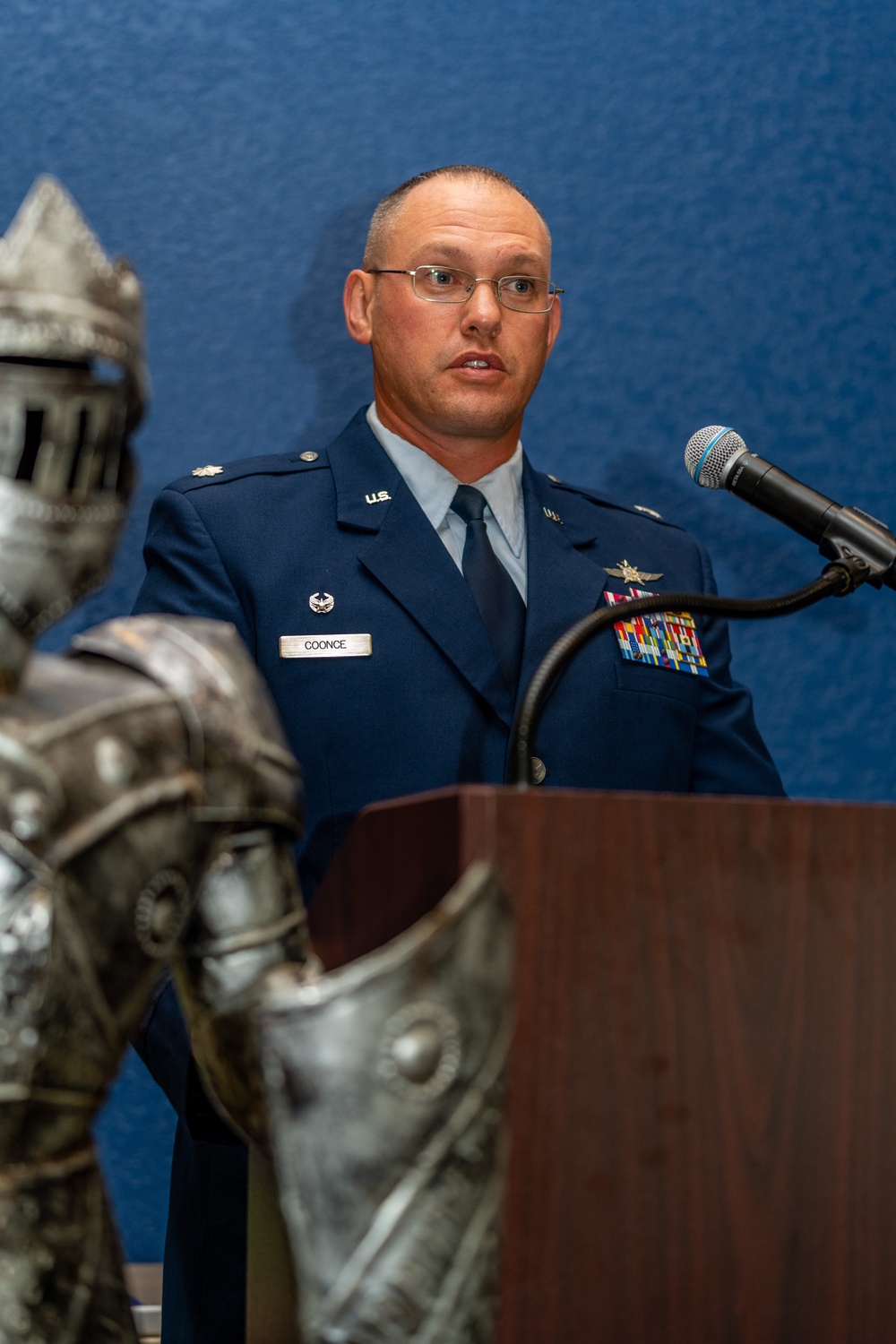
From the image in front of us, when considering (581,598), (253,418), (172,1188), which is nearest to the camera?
(172,1188)

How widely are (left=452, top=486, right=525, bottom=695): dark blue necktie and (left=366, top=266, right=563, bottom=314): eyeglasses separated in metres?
0.22

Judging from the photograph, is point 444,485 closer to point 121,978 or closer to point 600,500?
point 600,500

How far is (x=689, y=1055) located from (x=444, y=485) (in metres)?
0.90

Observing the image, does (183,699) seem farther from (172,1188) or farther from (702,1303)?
(172,1188)

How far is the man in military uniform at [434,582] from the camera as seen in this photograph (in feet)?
4.45

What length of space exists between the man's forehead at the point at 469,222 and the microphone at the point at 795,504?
1.36ft

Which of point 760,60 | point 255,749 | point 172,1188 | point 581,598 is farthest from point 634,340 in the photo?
point 255,749

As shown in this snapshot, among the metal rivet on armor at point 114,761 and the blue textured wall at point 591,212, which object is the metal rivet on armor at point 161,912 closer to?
the metal rivet on armor at point 114,761

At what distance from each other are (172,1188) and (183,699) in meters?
0.71

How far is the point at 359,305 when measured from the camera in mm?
1764

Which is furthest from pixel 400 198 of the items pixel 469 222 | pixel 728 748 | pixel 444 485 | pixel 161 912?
pixel 161 912

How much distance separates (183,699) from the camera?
73cm

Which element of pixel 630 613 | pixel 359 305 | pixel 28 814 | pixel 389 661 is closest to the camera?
pixel 28 814

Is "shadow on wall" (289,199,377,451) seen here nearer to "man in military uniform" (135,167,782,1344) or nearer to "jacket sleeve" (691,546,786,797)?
"man in military uniform" (135,167,782,1344)
